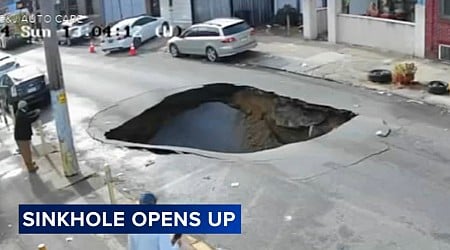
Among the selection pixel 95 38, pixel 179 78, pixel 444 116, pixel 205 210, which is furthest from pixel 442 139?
pixel 95 38

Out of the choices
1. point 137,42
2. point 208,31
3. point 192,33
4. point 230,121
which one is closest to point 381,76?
point 230,121

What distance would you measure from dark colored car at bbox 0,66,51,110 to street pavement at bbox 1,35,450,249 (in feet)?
4.72

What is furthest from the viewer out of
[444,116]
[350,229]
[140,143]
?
[140,143]

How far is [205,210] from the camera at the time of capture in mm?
11531

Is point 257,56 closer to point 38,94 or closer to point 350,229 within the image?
point 38,94

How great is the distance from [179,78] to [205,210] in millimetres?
11349

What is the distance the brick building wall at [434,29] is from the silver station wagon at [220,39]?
22.2 ft

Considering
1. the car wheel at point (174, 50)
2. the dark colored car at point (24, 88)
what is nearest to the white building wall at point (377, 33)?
the car wheel at point (174, 50)

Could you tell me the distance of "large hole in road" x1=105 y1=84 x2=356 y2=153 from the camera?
17.6 metres

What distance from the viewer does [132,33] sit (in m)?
31.4

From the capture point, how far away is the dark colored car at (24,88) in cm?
2094

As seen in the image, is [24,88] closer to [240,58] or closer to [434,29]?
[240,58]

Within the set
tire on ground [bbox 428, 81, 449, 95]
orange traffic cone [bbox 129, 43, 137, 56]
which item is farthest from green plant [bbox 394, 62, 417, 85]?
orange traffic cone [bbox 129, 43, 137, 56]
